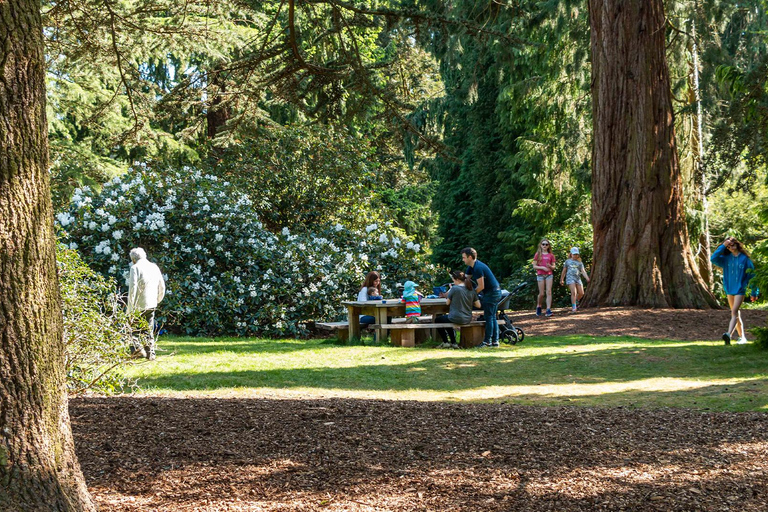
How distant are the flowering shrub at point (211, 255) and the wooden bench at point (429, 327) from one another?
3.43 metres

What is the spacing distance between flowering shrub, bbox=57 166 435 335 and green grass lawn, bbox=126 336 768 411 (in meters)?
2.23

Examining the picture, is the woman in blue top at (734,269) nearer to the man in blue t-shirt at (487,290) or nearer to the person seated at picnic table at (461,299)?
the man in blue t-shirt at (487,290)

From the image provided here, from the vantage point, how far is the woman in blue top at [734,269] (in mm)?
10820

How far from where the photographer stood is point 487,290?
448 inches

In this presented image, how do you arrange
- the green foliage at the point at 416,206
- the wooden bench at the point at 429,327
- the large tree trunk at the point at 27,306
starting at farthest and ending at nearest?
the green foliage at the point at 416,206, the wooden bench at the point at 429,327, the large tree trunk at the point at 27,306

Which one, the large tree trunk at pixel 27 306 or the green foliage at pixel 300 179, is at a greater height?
the green foliage at pixel 300 179

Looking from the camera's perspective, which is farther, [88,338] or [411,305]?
[411,305]

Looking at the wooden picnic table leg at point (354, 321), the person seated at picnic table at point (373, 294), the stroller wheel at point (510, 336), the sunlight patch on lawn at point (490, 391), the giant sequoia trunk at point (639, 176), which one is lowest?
the sunlight patch on lawn at point (490, 391)

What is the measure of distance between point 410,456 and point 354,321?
7.60 meters

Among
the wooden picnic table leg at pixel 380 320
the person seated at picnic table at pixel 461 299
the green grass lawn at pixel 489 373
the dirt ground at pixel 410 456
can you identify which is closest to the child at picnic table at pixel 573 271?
the green grass lawn at pixel 489 373

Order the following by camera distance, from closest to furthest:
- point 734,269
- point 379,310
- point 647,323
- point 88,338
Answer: point 88,338 < point 734,269 < point 379,310 < point 647,323

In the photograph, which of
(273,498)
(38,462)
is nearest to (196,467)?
(273,498)

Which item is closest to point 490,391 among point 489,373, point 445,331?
point 489,373

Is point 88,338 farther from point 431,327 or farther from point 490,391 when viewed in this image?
point 431,327
